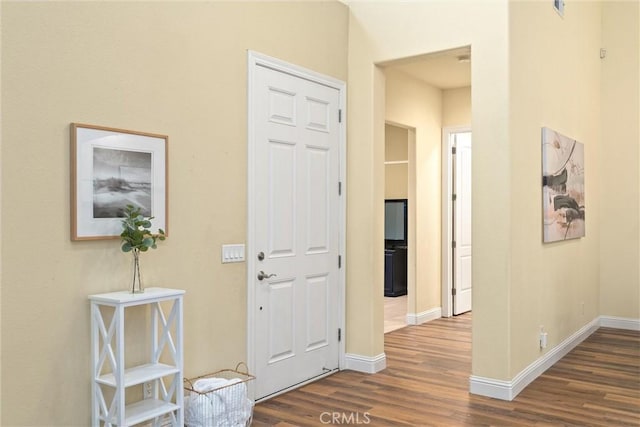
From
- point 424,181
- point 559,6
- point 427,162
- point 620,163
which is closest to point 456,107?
point 427,162

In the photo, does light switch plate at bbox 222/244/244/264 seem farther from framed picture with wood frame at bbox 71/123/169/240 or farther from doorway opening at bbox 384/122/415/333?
doorway opening at bbox 384/122/415/333

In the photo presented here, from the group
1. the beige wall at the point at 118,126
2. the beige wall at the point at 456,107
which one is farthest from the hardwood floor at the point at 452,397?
the beige wall at the point at 456,107

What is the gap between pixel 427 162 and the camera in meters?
6.70

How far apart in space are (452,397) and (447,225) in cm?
327

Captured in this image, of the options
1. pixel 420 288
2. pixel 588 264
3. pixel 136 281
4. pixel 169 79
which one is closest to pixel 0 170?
pixel 136 281

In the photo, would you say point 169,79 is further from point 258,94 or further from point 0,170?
point 0,170

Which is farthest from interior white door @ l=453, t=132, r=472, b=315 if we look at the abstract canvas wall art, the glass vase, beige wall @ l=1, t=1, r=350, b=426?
the glass vase

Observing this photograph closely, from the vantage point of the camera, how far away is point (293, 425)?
337 centimetres

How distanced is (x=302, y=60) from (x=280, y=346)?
2.03 meters

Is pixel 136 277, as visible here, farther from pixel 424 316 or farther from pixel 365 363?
pixel 424 316

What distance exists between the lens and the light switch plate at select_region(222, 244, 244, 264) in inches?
139

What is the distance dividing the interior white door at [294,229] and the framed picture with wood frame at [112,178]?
0.80 m

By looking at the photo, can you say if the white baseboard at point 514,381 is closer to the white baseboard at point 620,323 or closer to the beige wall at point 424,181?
the white baseboard at point 620,323

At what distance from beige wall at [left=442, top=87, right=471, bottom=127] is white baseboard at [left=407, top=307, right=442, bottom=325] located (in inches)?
88.4
